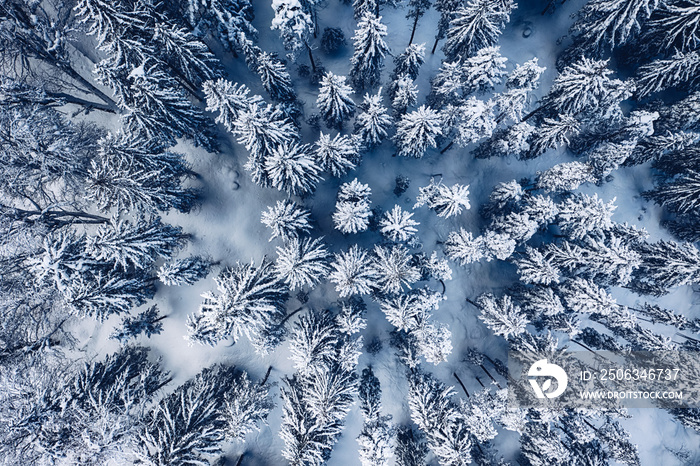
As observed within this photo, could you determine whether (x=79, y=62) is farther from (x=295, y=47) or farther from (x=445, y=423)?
(x=445, y=423)

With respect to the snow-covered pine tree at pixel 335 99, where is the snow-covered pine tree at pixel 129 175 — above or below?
below

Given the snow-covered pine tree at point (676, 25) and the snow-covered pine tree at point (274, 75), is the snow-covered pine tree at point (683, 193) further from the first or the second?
the snow-covered pine tree at point (274, 75)

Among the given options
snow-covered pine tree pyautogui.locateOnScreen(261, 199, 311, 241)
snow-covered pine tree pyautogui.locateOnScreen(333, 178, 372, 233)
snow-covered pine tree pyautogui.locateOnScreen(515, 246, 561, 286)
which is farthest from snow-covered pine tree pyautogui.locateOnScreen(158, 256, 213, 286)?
snow-covered pine tree pyautogui.locateOnScreen(515, 246, 561, 286)

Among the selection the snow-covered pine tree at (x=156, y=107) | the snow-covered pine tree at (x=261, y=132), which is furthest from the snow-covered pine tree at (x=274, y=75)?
the snow-covered pine tree at (x=156, y=107)

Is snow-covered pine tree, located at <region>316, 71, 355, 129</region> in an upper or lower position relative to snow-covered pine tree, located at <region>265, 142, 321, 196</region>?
upper

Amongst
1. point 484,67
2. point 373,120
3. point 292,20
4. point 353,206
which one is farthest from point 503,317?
point 292,20

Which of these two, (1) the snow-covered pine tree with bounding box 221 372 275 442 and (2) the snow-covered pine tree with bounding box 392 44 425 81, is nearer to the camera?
(1) the snow-covered pine tree with bounding box 221 372 275 442

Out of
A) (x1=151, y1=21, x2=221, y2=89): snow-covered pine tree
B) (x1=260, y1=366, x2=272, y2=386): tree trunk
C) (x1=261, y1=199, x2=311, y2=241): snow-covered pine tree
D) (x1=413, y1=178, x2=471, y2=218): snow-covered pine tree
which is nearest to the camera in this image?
(x1=151, y1=21, x2=221, y2=89): snow-covered pine tree

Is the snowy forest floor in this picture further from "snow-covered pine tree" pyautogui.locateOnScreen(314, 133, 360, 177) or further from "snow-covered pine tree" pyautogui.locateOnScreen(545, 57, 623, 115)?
"snow-covered pine tree" pyautogui.locateOnScreen(545, 57, 623, 115)
